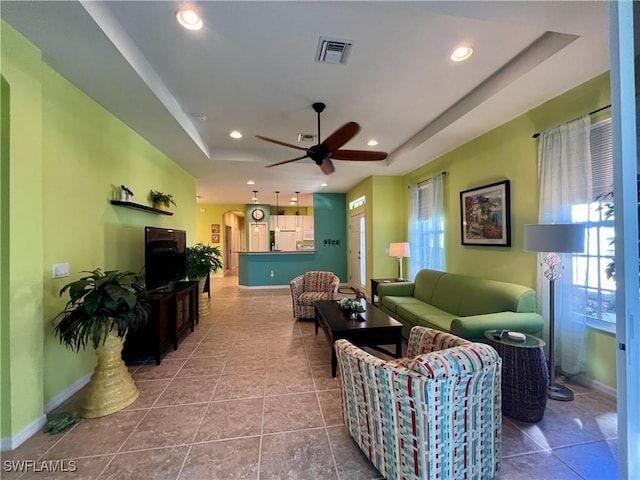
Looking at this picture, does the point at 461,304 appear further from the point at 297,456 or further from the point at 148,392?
the point at 148,392

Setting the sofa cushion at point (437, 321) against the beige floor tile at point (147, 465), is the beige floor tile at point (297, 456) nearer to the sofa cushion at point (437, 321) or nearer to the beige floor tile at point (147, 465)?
the beige floor tile at point (147, 465)

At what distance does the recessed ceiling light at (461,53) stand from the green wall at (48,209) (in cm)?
311

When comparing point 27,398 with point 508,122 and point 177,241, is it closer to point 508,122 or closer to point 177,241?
point 177,241

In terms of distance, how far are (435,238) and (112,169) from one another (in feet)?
15.1

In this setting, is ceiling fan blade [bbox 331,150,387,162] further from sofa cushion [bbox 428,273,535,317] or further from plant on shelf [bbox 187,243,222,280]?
plant on shelf [bbox 187,243,222,280]

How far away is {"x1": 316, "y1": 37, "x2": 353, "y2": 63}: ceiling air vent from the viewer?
2.05m

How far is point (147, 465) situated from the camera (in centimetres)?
163

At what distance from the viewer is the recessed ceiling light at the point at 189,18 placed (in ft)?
5.80

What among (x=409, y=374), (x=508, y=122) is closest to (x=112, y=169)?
(x=409, y=374)

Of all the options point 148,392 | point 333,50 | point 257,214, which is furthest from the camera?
point 257,214

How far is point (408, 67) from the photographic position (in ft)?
7.82

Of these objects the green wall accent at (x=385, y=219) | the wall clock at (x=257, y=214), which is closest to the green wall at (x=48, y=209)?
the green wall accent at (x=385, y=219)

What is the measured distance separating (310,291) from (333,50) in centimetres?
361

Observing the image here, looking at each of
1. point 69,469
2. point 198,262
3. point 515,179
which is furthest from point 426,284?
point 69,469
